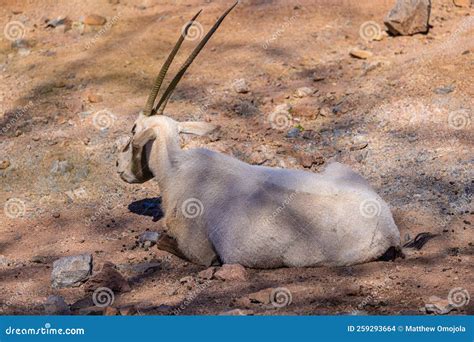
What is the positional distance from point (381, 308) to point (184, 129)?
7.77 ft

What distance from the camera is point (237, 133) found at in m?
8.87

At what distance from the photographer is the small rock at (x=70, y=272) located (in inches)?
242

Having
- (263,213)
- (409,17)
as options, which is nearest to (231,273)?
(263,213)

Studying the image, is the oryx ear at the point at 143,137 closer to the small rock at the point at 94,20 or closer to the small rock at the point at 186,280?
the small rock at the point at 186,280

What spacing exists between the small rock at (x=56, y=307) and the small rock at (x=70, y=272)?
49cm

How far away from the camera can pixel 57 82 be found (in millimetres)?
10141

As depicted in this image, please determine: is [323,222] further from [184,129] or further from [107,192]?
[107,192]

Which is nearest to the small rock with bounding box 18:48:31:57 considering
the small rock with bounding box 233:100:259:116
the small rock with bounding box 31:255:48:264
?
the small rock with bounding box 233:100:259:116

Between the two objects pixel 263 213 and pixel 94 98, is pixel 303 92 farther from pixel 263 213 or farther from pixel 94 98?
pixel 263 213

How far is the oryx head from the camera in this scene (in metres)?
6.84

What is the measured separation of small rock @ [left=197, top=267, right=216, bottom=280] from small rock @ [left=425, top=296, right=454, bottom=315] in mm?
1573

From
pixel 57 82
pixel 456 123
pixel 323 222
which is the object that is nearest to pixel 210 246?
pixel 323 222

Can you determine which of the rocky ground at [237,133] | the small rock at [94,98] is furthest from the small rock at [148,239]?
the small rock at [94,98]

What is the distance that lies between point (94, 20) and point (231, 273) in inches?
254
